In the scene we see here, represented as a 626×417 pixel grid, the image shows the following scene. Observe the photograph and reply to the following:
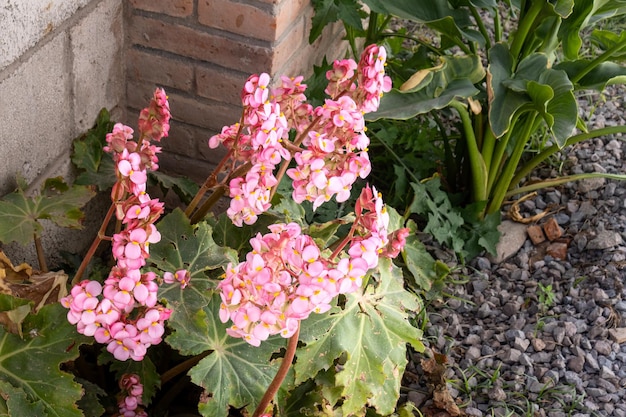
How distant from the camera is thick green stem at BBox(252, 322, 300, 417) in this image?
1390mm

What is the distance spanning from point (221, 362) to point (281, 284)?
439 mm

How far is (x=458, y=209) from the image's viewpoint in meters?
2.63

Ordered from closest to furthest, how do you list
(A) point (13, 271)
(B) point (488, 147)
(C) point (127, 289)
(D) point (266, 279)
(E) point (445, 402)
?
1. (D) point (266, 279)
2. (C) point (127, 289)
3. (A) point (13, 271)
4. (E) point (445, 402)
5. (B) point (488, 147)

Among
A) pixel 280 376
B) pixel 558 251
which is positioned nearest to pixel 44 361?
pixel 280 376

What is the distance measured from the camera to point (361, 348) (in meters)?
1.72

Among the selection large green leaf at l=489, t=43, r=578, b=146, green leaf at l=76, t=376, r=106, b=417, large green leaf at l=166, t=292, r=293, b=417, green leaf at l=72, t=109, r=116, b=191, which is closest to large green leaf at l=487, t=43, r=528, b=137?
large green leaf at l=489, t=43, r=578, b=146

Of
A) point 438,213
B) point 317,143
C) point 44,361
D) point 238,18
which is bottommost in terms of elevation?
point 438,213

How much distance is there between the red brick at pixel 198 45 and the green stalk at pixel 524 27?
738mm

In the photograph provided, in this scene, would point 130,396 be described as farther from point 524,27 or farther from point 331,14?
point 524,27

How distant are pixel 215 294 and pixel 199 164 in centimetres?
81

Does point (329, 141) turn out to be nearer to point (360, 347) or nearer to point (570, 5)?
point (360, 347)

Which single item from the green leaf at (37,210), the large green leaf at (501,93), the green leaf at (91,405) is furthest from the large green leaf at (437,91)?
the green leaf at (91,405)

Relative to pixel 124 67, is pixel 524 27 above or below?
above

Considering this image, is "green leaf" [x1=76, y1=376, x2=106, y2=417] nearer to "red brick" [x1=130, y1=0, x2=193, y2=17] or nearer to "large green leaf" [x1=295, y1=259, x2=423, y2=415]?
"large green leaf" [x1=295, y1=259, x2=423, y2=415]
